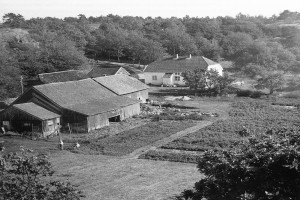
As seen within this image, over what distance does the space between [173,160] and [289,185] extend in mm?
13972

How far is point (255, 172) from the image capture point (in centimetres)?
1108

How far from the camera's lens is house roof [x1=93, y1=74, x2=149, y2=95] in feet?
134

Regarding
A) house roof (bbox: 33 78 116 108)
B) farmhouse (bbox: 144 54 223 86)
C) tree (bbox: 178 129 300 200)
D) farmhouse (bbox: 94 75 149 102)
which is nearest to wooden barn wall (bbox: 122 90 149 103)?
farmhouse (bbox: 94 75 149 102)

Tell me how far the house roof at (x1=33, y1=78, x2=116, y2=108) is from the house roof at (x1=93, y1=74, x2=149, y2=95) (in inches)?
36.6

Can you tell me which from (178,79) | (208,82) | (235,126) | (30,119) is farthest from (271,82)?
(30,119)

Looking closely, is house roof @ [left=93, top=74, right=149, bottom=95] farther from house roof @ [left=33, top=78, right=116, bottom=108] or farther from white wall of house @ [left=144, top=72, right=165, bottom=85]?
white wall of house @ [left=144, top=72, right=165, bottom=85]

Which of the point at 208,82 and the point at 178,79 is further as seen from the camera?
the point at 178,79

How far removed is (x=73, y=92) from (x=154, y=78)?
22.2m

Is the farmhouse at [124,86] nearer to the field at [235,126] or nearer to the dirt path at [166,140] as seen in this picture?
the field at [235,126]

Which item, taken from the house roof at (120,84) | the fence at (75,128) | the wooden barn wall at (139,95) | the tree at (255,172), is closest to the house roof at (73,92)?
the house roof at (120,84)

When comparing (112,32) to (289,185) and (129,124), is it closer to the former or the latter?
(129,124)

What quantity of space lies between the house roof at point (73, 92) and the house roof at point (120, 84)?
930 millimetres

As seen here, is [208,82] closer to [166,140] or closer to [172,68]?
[172,68]

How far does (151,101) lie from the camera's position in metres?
45.0
